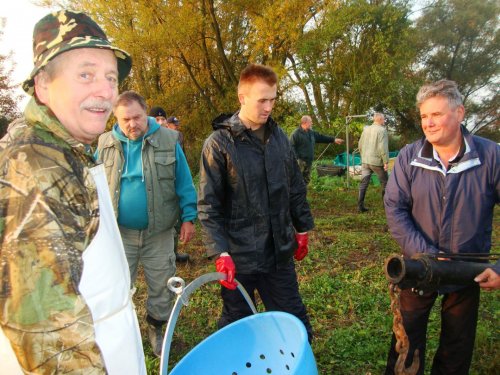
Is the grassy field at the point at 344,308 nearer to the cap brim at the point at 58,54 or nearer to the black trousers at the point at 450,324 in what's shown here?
the black trousers at the point at 450,324

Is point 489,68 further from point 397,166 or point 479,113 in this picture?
point 397,166

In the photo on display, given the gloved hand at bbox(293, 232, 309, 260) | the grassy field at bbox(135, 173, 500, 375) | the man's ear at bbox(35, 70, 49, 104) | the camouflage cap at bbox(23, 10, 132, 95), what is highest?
the camouflage cap at bbox(23, 10, 132, 95)

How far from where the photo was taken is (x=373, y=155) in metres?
7.86

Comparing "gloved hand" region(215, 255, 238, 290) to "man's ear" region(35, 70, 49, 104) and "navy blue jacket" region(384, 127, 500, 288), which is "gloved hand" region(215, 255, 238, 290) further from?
"man's ear" region(35, 70, 49, 104)

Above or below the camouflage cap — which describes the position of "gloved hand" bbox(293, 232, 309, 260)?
below

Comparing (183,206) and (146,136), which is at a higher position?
(146,136)

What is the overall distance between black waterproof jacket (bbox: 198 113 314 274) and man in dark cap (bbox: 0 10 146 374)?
3.81 ft

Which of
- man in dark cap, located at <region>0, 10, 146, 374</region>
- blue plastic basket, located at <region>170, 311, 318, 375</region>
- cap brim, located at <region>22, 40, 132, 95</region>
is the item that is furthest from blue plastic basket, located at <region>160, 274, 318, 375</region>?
cap brim, located at <region>22, 40, 132, 95</region>

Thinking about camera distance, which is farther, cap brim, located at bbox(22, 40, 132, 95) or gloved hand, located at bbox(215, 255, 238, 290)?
gloved hand, located at bbox(215, 255, 238, 290)

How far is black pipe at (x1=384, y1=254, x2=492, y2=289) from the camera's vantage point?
1912mm

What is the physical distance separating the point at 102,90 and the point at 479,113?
23.0 meters

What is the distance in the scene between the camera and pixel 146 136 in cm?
278

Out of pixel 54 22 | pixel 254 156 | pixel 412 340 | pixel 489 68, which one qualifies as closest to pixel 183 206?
pixel 254 156

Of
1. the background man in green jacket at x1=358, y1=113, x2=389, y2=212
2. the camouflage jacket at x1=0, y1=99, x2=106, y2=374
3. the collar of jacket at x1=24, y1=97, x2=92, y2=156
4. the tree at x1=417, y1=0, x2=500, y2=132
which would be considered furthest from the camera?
the tree at x1=417, y1=0, x2=500, y2=132
